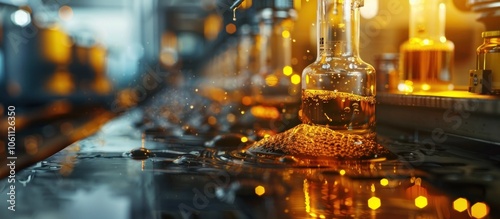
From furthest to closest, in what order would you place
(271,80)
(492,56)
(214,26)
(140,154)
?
(214,26)
(271,80)
(492,56)
(140,154)

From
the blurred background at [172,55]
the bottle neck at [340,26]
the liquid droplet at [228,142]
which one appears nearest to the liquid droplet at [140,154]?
the liquid droplet at [228,142]

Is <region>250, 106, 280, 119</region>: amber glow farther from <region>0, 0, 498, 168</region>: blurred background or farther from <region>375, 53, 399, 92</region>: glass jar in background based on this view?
<region>375, 53, 399, 92</region>: glass jar in background

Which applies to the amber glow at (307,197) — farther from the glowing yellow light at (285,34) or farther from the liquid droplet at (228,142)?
the glowing yellow light at (285,34)

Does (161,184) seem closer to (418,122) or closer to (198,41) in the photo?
(418,122)

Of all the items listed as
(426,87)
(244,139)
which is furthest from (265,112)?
(244,139)

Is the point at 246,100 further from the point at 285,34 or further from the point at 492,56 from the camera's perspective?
the point at 492,56

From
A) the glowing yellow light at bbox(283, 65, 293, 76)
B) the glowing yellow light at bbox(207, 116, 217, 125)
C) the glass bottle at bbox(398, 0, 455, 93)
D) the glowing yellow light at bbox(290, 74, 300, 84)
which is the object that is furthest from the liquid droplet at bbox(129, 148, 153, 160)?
the glowing yellow light at bbox(283, 65, 293, 76)

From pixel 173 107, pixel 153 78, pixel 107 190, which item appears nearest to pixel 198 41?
pixel 153 78
